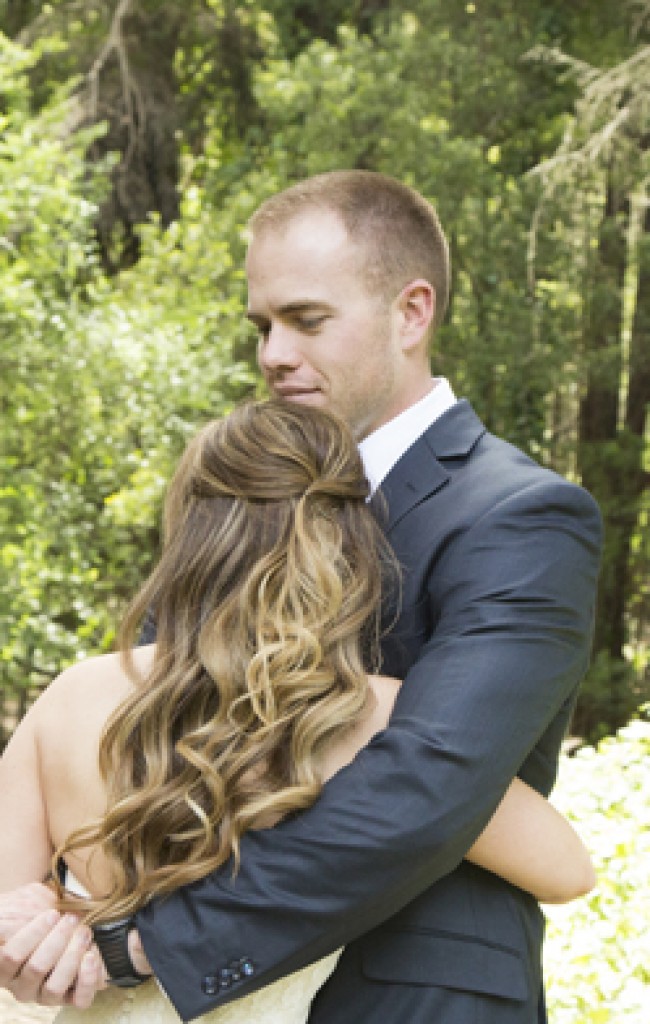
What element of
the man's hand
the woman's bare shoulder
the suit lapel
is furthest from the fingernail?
the suit lapel

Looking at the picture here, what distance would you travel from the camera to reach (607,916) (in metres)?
4.79

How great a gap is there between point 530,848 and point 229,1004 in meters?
0.50

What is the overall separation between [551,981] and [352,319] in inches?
105

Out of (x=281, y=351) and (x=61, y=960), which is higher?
(x=281, y=351)

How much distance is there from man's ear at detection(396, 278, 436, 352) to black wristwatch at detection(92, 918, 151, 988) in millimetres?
1267

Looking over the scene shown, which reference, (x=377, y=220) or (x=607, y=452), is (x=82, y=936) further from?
(x=607, y=452)

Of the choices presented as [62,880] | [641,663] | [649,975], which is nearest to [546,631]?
[62,880]

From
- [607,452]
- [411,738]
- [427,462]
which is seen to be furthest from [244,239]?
[411,738]

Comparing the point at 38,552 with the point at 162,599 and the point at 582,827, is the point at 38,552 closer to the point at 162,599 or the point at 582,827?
the point at 582,827

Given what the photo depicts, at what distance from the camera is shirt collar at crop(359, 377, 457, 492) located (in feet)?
8.61

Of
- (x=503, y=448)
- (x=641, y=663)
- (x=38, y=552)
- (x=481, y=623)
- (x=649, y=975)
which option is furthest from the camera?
(x=641, y=663)

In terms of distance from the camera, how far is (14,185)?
9.73m

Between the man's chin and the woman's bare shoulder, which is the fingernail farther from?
the man's chin

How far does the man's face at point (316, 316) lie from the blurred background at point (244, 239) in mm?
4182
